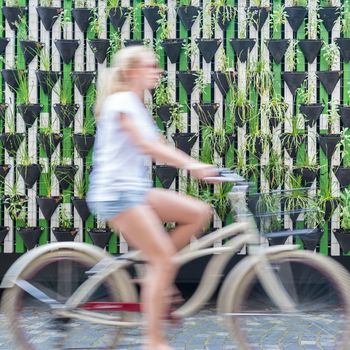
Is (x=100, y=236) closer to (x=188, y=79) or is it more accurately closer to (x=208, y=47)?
(x=188, y=79)

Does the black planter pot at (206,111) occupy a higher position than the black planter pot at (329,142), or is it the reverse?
the black planter pot at (206,111)

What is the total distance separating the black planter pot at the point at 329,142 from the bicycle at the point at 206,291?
3.31 metres

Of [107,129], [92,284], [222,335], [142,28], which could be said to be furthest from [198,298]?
[142,28]

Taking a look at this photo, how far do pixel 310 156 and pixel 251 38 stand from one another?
3.67ft

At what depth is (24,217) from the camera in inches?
305

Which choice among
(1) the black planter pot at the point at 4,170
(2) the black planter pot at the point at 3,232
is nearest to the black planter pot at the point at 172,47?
(1) the black planter pot at the point at 4,170

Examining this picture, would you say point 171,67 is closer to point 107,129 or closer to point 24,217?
point 24,217

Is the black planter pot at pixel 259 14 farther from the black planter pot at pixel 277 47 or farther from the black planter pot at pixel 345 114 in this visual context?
the black planter pot at pixel 345 114

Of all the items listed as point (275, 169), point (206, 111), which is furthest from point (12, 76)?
point (275, 169)

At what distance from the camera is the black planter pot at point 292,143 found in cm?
757

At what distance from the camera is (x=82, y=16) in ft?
25.2

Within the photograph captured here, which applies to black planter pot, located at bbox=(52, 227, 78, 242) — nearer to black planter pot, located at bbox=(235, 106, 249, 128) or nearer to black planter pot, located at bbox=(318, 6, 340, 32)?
black planter pot, located at bbox=(235, 106, 249, 128)

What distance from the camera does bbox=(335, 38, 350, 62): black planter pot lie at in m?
7.65

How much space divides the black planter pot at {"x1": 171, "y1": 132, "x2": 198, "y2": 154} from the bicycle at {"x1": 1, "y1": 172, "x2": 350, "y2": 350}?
3.20m
